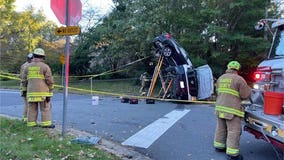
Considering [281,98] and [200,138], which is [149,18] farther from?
[281,98]

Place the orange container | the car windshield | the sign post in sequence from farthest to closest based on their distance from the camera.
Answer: the car windshield < the sign post < the orange container

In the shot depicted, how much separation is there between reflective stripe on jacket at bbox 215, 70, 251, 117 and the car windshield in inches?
50.0

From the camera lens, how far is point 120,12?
1002 inches

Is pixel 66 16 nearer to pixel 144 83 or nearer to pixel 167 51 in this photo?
pixel 167 51

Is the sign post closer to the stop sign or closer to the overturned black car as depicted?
the stop sign

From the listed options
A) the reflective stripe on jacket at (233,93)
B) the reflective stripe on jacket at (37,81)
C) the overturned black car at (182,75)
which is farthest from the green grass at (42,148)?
the overturned black car at (182,75)

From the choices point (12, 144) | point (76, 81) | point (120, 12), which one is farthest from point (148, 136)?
point (76, 81)

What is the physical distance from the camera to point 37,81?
7.83 m

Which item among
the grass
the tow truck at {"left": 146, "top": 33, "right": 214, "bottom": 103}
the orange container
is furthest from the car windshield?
the grass

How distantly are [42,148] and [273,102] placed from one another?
11.9ft

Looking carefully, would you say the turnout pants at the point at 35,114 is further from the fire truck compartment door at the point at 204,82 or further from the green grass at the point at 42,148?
the fire truck compartment door at the point at 204,82

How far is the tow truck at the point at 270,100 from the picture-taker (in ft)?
17.4

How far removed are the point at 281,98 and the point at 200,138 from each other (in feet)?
7.98

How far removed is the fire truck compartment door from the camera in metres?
15.4
